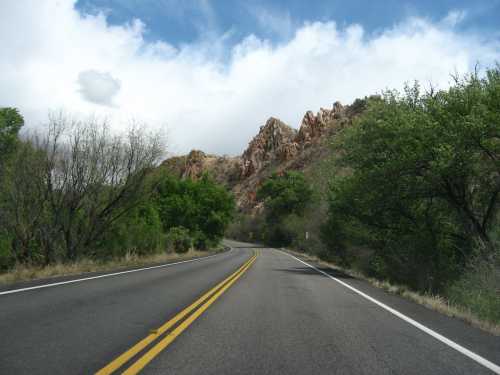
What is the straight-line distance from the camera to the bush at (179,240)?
37.0m

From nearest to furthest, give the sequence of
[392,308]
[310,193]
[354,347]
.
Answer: [354,347] < [392,308] < [310,193]

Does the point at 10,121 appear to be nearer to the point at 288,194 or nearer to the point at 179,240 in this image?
the point at 179,240

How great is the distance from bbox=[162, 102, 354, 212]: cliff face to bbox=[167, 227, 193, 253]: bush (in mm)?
61917

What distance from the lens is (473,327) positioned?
8148mm

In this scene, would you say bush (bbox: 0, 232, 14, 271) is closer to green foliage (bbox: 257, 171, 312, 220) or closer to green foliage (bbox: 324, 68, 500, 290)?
green foliage (bbox: 324, 68, 500, 290)

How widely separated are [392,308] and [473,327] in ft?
6.56

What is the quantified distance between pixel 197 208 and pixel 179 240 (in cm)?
661

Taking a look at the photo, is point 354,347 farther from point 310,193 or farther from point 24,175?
point 310,193

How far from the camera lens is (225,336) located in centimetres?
634

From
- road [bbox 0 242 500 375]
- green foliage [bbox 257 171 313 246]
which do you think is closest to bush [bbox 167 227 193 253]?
road [bbox 0 242 500 375]

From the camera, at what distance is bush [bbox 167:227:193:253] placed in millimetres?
36969

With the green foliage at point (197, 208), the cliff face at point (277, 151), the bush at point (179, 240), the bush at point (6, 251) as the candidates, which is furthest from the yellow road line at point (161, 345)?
the cliff face at point (277, 151)

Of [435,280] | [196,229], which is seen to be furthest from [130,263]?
[196,229]

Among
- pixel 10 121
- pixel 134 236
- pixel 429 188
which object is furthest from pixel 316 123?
pixel 429 188
